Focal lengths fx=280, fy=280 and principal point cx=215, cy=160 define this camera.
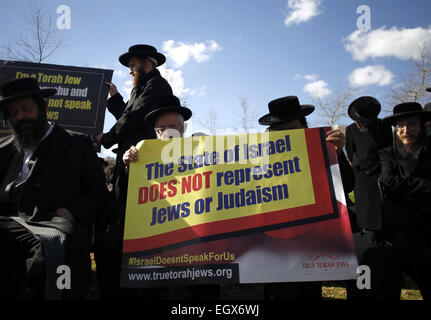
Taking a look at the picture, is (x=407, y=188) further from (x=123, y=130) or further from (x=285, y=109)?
(x=123, y=130)

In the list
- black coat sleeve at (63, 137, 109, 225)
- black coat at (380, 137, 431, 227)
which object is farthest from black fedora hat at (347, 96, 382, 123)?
black coat sleeve at (63, 137, 109, 225)

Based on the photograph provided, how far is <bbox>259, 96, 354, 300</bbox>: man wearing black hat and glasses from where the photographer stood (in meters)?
2.29

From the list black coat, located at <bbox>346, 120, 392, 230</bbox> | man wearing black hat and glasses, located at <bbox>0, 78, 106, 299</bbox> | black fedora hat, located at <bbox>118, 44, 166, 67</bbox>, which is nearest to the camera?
man wearing black hat and glasses, located at <bbox>0, 78, 106, 299</bbox>

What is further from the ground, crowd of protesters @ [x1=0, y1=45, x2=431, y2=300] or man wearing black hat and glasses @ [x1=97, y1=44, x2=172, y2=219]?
man wearing black hat and glasses @ [x1=97, y1=44, x2=172, y2=219]

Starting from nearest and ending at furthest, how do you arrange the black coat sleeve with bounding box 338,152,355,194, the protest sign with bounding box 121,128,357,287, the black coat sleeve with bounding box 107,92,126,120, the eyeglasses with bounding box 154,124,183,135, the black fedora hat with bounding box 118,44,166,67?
the protest sign with bounding box 121,128,357,287 → the black coat sleeve with bounding box 338,152,355,194 → the eyeglasses with bounding box 154,124,183,135 → the black fedora hat with bounding box 118,44,166,67 → the black coat sleeve with bounding box 107,92,126,120

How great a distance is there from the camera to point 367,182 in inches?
122

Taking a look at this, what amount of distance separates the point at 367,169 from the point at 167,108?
2.33m

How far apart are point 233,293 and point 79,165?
98.9 inches

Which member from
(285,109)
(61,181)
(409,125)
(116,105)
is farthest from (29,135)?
(409,125)

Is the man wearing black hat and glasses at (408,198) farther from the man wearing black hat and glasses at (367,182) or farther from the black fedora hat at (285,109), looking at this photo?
the black fedora hat at (285,109)

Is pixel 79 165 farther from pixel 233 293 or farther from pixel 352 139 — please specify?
pixel 352 139

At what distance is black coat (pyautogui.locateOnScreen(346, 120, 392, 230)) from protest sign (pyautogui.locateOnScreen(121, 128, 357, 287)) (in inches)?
25.4

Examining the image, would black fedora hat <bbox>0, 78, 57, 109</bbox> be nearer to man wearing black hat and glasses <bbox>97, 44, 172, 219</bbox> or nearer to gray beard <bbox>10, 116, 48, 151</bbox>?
gray beard <bbox>10, 116, 48, 151</bbox>
